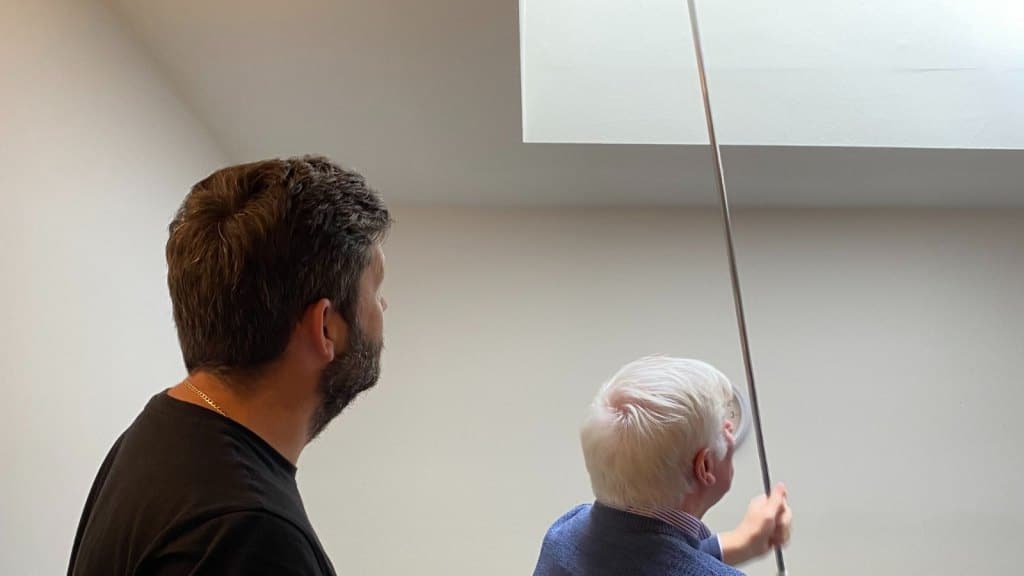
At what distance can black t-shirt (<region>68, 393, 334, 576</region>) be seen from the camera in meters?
0.69

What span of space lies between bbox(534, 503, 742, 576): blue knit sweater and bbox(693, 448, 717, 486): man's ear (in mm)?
78

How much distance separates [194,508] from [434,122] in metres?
1.22

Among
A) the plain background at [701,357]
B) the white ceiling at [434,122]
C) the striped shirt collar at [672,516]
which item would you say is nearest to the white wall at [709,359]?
the plain background at [701,357]

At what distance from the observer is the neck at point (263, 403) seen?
2.73 ft

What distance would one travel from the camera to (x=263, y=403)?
850 mm

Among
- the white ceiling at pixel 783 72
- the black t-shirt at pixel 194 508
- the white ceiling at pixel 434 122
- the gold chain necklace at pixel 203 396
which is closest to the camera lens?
the black t-shirt at pixel 194 508

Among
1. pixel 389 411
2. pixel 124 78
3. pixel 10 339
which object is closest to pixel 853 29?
pixel 389 411

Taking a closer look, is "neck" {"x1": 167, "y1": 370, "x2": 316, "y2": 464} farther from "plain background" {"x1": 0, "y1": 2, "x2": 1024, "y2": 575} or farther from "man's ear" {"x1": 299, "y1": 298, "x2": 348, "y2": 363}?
"plain background" {"x1": 0, "y1": 2, "x2": 1024, "y2": 575}

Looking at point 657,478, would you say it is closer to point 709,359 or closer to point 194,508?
point 194,508

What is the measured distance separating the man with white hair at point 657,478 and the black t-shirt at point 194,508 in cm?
45

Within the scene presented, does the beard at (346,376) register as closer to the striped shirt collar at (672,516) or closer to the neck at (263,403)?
the neck at (263,403)

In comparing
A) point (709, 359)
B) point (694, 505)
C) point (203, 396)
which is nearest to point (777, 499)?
point (694, 505)

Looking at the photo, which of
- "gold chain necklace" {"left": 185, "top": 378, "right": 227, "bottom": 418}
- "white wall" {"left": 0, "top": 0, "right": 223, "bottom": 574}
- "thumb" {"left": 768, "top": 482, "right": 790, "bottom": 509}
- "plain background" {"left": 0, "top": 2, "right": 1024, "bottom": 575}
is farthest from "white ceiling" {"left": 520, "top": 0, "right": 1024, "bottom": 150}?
"gold chain necklace" {"left": 185, "top": 378, "right": 227, "bottom": 418}

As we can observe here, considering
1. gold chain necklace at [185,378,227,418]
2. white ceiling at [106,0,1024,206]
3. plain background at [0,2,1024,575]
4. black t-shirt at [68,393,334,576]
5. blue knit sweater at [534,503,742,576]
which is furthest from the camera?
plain background at [0,2,1024,575]
